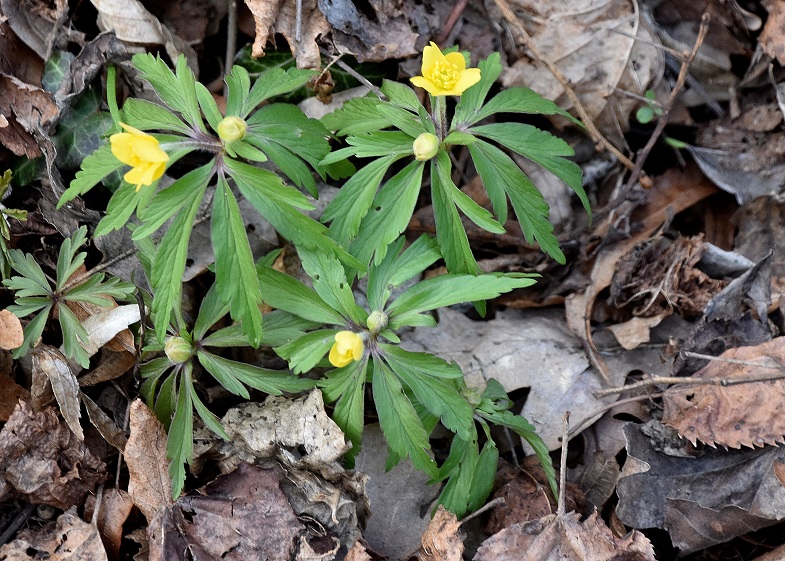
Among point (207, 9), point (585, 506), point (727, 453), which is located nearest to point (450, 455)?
point (585, 506)

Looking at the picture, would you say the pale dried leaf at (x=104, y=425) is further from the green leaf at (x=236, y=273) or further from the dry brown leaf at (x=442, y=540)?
the dry brown leaf at (x=442, y=540)

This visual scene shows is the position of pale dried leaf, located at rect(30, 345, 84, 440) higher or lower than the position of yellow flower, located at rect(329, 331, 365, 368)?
lower

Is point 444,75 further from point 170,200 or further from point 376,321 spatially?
point 170,200

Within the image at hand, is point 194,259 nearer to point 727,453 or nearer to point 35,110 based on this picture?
point 35,110

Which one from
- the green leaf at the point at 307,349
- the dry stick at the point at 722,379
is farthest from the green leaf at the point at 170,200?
the dry stick at the point at 722,379

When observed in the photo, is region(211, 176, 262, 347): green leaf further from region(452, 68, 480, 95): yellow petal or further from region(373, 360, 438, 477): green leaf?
region(452, 68, 480, 95): yellow petal

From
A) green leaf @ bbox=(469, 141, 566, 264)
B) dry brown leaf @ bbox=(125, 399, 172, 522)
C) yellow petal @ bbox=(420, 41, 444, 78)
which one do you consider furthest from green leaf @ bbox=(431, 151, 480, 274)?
dry brown leaf @ bbox=(125, 399, 172, 522)
